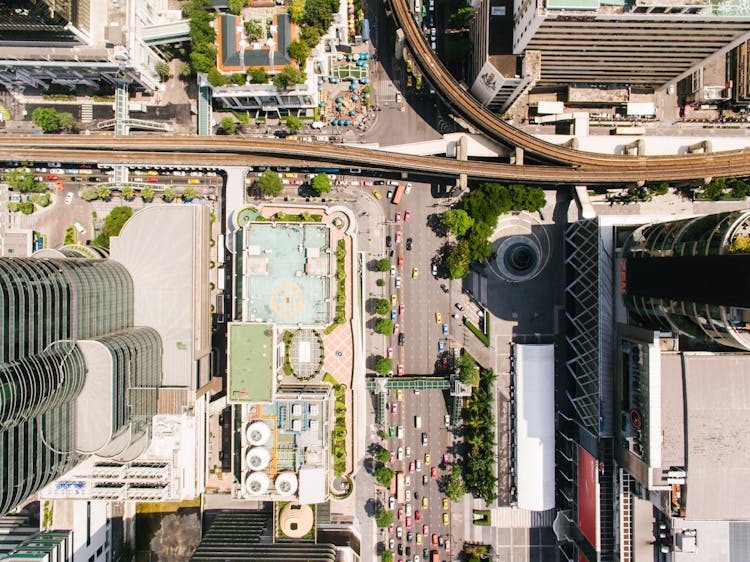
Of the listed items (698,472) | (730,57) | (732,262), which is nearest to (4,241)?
(732,262)

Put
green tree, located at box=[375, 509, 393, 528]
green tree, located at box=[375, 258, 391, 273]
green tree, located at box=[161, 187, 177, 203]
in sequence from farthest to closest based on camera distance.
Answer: green tree, located at box=[161, 187, 177, 203] → green tree, located at box=[375, 258, 391, 273] → green tree, located at box=[375, 509, 393, 528]

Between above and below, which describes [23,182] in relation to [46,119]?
below

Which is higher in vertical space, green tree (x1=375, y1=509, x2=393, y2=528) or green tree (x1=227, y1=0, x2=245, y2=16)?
green tree (x1=227, y1=0, x2=245, y2=16)

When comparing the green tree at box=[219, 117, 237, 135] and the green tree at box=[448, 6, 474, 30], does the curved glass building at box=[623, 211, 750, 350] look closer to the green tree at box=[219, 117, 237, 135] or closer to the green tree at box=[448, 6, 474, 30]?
the green tree at box=[448, 6, 474, 30]

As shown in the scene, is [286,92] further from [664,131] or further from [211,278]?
[664,131]

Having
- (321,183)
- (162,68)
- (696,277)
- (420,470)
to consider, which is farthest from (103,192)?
(696,277)

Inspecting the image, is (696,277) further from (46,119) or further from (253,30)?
(46,119)

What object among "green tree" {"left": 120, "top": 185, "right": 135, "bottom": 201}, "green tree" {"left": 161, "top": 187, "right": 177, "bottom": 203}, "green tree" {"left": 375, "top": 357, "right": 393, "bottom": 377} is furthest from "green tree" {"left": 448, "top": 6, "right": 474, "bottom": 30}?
"green tree" {"left": 120, "top": 185, "right": 135, "bottom": 201}
